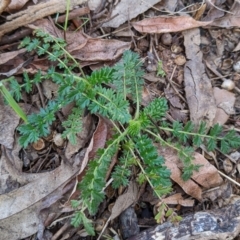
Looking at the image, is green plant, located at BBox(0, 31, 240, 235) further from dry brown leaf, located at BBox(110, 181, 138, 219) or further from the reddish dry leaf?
the reddish dry leaf

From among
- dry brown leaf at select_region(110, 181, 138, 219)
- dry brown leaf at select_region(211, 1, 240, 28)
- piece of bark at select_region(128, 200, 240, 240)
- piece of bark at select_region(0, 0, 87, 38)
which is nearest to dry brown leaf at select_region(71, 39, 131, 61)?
piece of bark at select_region(0, 0, 87, 38)

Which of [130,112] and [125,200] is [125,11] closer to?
[130,112]

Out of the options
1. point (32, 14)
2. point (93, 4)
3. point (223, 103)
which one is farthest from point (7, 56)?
point (223, 103)

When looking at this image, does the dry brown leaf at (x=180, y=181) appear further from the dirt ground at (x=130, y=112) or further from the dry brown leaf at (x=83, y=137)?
the dry brown leaf at (x=83, y=137)

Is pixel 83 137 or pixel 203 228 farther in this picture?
pixel 83 137

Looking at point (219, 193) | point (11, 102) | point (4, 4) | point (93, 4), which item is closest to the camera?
point (11, 102)
